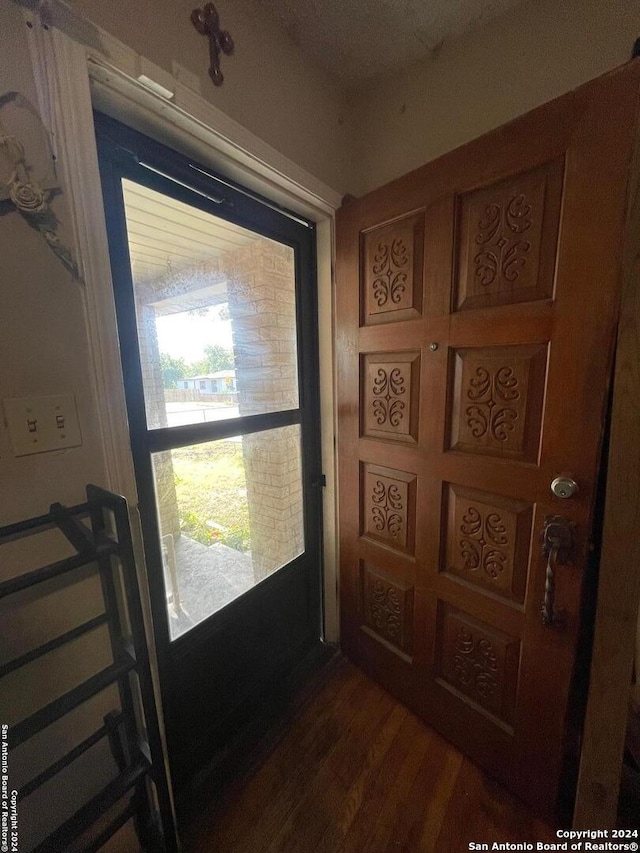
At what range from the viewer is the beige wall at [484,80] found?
34.5 inches

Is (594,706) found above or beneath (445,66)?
beneath

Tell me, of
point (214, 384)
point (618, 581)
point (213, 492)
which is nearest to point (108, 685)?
point (213, 492)

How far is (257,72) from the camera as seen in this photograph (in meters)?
0.97

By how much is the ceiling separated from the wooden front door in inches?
18.8

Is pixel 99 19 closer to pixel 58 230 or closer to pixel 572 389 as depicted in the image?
pixel 58 230

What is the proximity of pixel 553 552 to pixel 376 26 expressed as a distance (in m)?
1.75

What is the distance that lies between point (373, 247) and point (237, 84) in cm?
62

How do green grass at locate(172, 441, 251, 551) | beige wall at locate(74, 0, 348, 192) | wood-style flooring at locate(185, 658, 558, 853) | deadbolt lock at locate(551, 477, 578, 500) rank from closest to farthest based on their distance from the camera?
1. beige wall at locate(74, 0, 348, 192)
2. deadbolt lock at locate(551, 477, 578, 500)
3. wood-style flooring at locate(185, 658, 558, 853)
4. green grass at locate(172, 441, 251, 551)

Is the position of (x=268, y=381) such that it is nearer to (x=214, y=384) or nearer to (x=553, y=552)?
(x=214, y=384)

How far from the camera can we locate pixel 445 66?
110cm

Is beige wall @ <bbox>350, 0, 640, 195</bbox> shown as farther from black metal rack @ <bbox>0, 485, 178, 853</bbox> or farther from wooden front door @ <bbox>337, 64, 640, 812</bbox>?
black metal rack @ <bbox>0, 485, 178, 853</bbox>

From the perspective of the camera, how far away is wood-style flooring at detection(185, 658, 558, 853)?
96cm

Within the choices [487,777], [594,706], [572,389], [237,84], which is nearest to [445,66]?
[237,84]

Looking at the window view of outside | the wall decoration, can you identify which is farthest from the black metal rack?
the wall decoration
